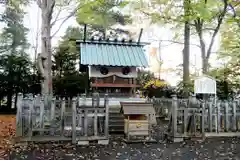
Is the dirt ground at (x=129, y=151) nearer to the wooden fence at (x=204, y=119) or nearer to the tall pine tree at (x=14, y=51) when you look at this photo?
the wooden fence at (x=204, y=119)

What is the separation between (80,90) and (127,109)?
34.0 ft

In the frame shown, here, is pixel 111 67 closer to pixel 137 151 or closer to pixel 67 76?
pixel 137 151

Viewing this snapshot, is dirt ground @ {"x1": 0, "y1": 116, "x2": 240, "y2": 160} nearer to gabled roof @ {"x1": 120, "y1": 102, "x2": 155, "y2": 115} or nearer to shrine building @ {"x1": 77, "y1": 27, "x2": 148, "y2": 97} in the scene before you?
gabled roof @ {"x1": 120, "y1": 102, "x2": 155, "y2": 115}

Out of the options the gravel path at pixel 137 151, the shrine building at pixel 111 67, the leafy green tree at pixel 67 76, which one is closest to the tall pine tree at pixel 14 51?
the leafy green tree at pixel 67 76

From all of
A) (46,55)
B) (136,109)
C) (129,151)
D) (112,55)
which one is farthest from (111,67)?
(129,151)

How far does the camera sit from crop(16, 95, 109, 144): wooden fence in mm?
7191

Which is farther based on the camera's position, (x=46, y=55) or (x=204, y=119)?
(x=46, y=55)

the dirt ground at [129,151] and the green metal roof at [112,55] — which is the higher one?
the green metal roof at [112,55]

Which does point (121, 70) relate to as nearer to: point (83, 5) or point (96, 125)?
point (83, 5)

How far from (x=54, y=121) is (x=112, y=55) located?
16.9 feet

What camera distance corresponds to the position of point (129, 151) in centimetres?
661

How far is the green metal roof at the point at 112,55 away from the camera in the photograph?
1107cm

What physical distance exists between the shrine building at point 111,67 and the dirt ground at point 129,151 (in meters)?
3.79

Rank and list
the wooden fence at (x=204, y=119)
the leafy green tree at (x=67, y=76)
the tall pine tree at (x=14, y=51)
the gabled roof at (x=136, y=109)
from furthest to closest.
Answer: the leafy green tree at (x=67, y=76) < the tall pine tree at (x=14, y=51) < the wooden fence at (x=204, y=119) < the gabled roof at (x=136, y=109)
